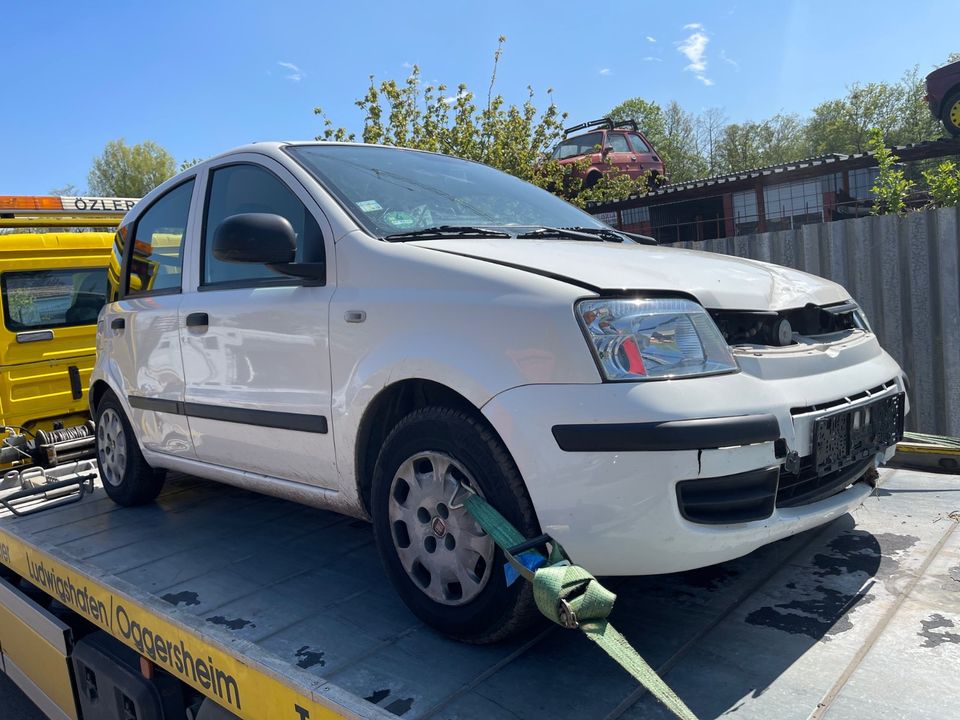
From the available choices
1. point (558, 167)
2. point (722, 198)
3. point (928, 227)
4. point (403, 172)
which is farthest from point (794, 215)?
point (403, 172)

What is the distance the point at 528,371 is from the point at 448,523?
0.54 meters

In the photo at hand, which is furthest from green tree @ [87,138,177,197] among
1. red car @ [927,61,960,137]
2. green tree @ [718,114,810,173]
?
red car @ [927,61,960,137]

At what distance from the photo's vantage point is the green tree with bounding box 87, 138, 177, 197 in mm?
45344

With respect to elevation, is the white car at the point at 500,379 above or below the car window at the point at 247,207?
below

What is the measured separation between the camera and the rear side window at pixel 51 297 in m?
5.57

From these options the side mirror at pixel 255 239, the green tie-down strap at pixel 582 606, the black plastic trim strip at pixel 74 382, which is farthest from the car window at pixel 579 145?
the green tie-down strap at pixel 582 606

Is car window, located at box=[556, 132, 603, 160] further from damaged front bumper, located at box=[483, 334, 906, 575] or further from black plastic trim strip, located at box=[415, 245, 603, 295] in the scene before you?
damaged front bumper, located at box=[483, 334, 906, 575]

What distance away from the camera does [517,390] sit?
195 cm

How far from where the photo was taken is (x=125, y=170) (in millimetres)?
45875

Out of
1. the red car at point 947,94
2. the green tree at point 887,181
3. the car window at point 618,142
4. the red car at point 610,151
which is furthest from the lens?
the car window at point 618,142

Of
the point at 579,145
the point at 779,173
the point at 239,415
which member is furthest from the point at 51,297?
the point at 779,173

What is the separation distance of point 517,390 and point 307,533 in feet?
5.36

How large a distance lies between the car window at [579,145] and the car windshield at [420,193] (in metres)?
12.8

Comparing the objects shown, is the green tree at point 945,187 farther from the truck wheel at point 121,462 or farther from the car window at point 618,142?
the car window at point 618,142
